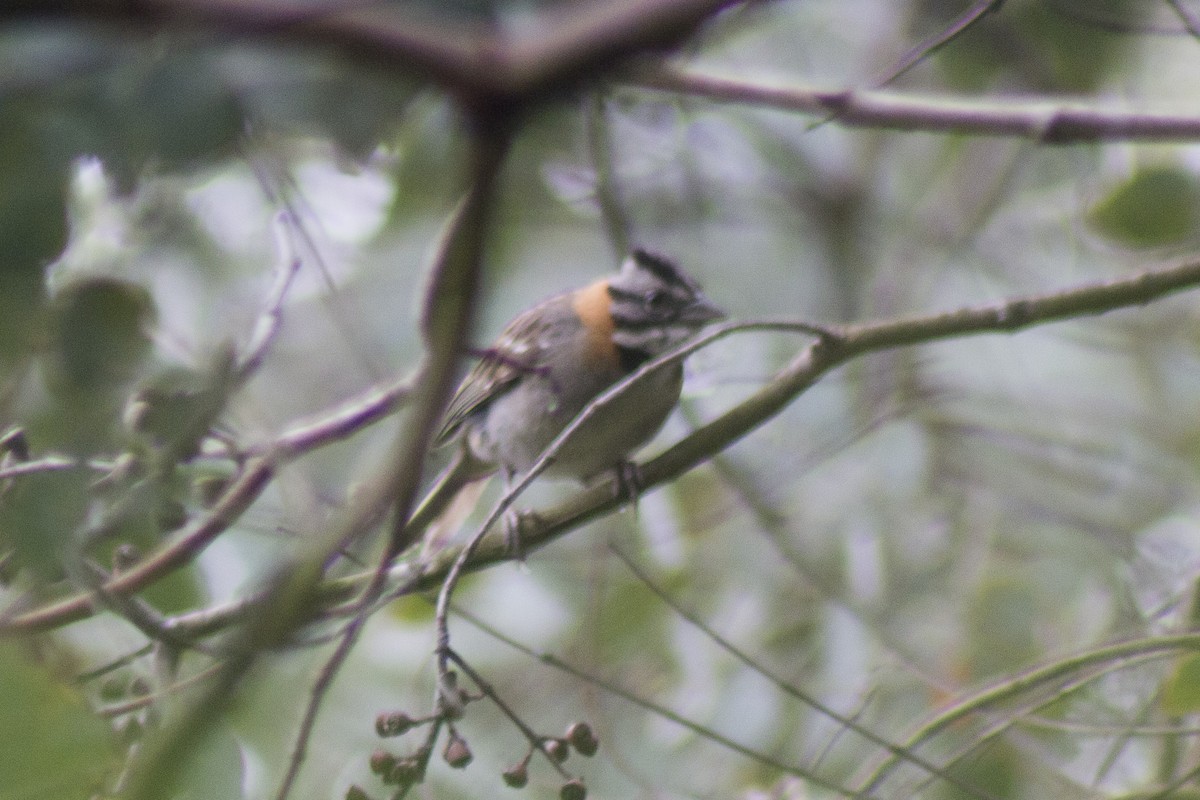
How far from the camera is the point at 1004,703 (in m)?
4.34

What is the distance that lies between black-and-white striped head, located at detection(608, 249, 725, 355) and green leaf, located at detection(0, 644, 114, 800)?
9.43ft

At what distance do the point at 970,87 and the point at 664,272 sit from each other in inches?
104

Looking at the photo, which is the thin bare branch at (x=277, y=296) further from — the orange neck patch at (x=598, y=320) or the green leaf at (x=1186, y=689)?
the green leaf at (x=1186, y=689)

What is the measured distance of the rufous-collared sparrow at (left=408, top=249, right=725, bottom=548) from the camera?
4262mm

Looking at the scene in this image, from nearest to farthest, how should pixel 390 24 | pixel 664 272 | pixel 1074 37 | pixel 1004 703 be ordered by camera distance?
pixel 390 24, pixel 1004 703, pixel 664 272, pixel 1074 37

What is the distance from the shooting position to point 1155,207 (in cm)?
473

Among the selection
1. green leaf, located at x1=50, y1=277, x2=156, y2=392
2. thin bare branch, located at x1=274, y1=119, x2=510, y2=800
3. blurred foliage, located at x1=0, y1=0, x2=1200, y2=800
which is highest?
thin bare branch, located at x1=274, y1=119, x2=510, y2=800

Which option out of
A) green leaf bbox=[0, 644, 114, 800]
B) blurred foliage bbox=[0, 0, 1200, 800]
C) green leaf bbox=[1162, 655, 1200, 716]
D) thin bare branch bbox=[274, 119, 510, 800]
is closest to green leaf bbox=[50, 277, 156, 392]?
blurred foliage bbox=[0, 0, 1200, 800]

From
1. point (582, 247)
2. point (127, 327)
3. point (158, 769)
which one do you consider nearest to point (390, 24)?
point (158, 769)

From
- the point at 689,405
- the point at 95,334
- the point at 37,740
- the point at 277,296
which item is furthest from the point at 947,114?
the point at 37,740

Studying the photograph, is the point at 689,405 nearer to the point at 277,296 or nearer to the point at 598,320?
the point at 598,320

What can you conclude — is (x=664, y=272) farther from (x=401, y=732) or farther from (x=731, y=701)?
(x=401, y=732)

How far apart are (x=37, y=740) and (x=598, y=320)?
9.85 ft

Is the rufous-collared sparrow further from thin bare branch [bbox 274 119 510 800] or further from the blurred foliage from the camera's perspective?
thin bare branch [bbox 274 119 510 800]
